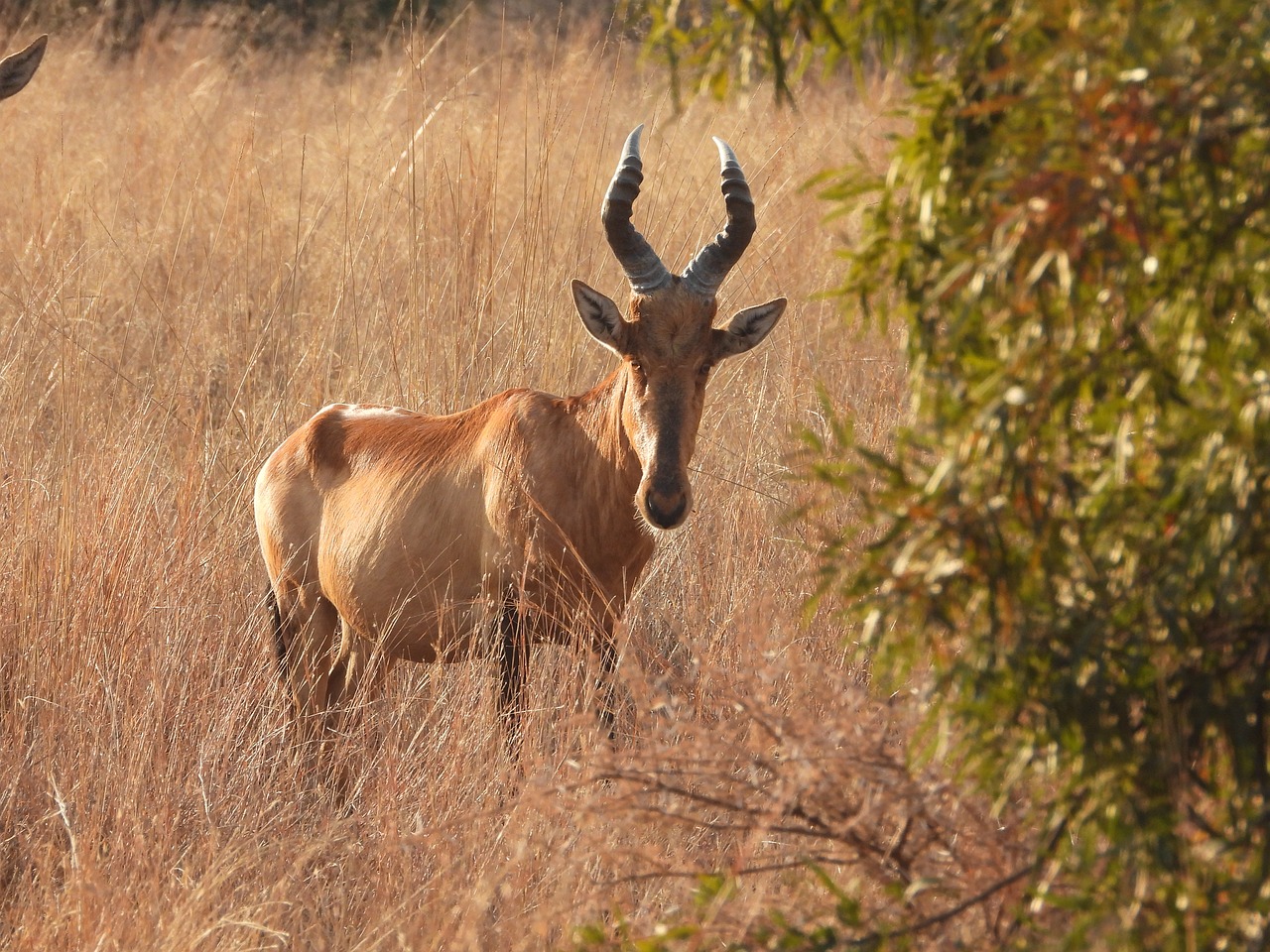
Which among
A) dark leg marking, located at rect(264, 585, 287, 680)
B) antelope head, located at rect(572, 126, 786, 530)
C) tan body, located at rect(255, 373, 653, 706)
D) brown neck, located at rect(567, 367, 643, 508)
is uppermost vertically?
antelope head, located at rect(572, 126, 786, 530)

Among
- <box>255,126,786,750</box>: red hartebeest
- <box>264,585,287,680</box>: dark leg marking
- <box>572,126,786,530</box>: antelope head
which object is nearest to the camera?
<box>572,126,786,530</box>: antelope head

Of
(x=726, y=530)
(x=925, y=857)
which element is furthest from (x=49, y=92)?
(x=925, y=857)

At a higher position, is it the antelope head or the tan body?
the antelope head

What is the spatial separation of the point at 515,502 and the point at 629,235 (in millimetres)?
911

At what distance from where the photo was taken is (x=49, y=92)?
10.6 m

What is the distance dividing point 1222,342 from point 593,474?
10.1ft

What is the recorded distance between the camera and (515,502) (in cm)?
486

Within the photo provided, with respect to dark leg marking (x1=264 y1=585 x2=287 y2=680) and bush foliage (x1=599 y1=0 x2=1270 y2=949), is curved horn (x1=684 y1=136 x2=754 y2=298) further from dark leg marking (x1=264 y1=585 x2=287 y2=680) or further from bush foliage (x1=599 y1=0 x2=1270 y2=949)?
bush foliage (x1=599 y1=0 x2=1270 y2=949)

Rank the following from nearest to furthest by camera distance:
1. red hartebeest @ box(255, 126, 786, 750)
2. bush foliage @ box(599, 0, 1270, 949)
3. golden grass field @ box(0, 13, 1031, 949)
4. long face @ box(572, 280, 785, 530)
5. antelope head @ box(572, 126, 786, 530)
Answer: bush foliage @ box(599, 0, 1270, 949) < golden grass field @ box(0, 13, 1031, 949) < long face @ box(572, 280, 785, 530) < antelope head @ box(572, 126, 786, 530) < red hartebeest @ box(255, 126, 786, 750)

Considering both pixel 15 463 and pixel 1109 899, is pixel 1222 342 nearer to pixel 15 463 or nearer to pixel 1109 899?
pixel 1109 899

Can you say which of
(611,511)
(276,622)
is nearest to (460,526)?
(611,511)

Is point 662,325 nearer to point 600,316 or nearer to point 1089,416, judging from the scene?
point 600,316

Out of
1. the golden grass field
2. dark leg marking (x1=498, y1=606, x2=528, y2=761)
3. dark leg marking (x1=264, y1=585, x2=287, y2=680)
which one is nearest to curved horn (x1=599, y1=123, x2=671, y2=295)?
the golden grass field

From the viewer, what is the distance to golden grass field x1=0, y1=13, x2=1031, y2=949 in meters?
3.05
